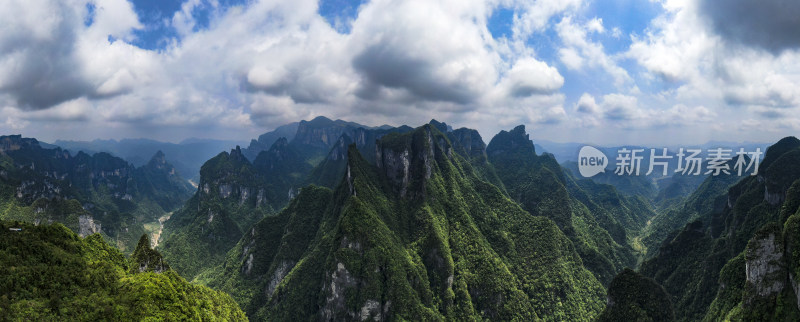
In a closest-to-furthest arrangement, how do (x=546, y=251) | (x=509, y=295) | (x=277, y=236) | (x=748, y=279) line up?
(x=748, y=279), (x=509, y=295), (x=546, y=251), (x=277, y=236)

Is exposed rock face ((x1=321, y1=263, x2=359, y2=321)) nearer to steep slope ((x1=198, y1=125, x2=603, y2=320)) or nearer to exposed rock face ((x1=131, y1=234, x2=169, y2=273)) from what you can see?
steep slope ((x1=198, y1=125, x2=603, y2=320))

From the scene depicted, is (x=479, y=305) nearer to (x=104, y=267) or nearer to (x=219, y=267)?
(x=104, y=267)

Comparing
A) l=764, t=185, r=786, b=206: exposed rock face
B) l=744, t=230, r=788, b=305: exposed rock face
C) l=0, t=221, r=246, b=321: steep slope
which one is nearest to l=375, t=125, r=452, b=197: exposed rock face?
l=744, t=230, r=788, b=305: exposed rock face

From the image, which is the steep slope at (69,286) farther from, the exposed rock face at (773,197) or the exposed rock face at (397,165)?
the exposed rock face at (773,197)

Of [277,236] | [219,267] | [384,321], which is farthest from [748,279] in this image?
[219,267]

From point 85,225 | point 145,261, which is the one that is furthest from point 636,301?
point 85,225

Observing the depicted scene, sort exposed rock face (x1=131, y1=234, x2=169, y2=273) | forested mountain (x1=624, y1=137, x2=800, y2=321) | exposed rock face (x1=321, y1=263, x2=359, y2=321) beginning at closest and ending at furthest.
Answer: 1. forested mountain (x1=624, y1=137, x2=800, y2=321)
2. exposed rock face (x1=131, y1=234, x2=169, y2=273)
3. exposed rock face (x1=321, y1=263, x2=359, y2=321)
